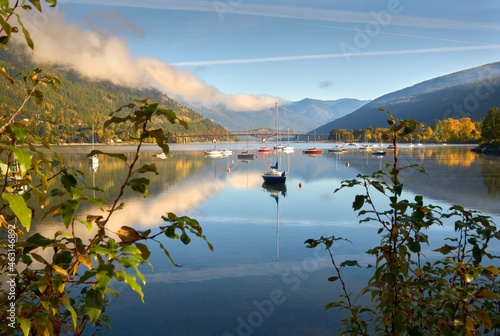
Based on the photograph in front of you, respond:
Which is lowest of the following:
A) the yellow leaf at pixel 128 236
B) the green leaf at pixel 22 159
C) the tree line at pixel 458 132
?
the yellow leaf at pixel 128 236

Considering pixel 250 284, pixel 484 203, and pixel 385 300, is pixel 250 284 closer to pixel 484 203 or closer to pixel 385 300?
pixel 385 300

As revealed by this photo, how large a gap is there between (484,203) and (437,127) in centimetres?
15216

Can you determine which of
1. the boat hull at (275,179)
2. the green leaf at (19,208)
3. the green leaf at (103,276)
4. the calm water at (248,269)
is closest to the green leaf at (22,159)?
the green leaf at (19,208)

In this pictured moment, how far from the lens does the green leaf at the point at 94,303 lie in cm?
127

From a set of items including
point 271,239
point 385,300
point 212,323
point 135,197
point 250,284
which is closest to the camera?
point 385,300

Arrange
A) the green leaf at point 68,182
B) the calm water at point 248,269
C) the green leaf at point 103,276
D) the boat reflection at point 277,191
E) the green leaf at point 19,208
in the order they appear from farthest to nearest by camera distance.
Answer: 1. the boat reflection at point 277,191
2. the calm water at point 248,269
3. the green leaf at point 68,182
4. the green leaf at point 103,276
5. the green leaf at point 19,208

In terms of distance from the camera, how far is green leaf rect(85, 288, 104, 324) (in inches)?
49.9

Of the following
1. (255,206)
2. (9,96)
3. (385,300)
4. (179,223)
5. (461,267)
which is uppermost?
(9,96)

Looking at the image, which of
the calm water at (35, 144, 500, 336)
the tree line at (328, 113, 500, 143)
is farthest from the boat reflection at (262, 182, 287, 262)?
the tree line at (328, 113, 500, 143)

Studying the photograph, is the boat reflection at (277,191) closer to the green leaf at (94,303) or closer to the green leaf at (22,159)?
the green leaf at (94,303)

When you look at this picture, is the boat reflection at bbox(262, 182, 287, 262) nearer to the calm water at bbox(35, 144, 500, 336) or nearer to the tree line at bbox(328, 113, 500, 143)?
the calm water at bbox(35, 144, 500, 336)

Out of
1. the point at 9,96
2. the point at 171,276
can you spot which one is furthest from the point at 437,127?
the point at 9,96

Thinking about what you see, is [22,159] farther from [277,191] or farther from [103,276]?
[277,191]

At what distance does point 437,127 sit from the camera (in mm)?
154875
